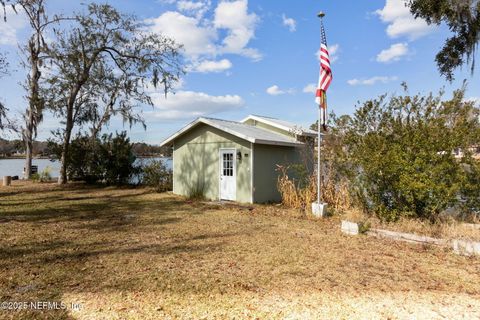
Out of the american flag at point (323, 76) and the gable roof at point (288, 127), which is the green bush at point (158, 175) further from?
the american flag at point (323, 76)

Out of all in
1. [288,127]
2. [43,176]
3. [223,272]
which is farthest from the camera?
[43,176]

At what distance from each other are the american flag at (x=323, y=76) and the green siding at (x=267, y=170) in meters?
3.00

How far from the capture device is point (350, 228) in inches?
268

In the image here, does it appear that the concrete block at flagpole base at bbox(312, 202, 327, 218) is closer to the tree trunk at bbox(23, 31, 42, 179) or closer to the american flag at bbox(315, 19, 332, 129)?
the american flag at bbox(315, 19, 332, 129)

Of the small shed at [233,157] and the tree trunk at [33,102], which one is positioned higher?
the tree trunk at [33,102]

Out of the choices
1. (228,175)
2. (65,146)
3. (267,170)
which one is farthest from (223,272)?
(65,146)

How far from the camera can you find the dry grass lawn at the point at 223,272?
3.38 m

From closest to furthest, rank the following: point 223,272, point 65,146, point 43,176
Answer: point 223,272 < point 65,146 < point 43,176

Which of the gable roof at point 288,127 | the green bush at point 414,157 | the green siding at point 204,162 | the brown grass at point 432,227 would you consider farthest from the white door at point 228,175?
the brown grass at point 432,227

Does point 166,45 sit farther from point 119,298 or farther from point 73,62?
point 119,298

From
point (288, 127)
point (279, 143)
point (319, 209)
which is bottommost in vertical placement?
point (319, 209)

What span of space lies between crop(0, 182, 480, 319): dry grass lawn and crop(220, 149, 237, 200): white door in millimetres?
3463

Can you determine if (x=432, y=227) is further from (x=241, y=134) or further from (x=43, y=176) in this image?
(x=43, y=176)

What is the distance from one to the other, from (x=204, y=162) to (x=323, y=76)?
583 centimetres
